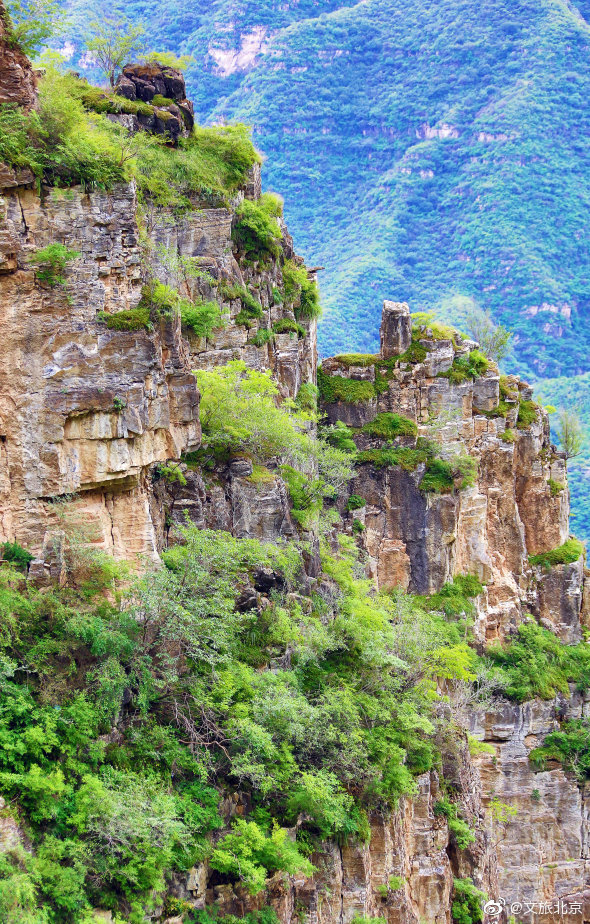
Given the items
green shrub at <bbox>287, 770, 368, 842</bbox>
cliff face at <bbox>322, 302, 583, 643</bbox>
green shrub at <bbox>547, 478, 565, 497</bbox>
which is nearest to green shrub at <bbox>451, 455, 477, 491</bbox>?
cliff face at <bbox>322, 302, 583, 643</bbox>

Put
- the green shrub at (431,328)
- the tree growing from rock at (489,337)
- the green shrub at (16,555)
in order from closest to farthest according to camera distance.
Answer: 1. the green shrub at (16,555)
2. the green shrub at (431,328)
3. the tree growing from rock at (489,337)

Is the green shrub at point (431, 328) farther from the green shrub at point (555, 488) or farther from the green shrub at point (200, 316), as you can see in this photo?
the green shrub at point (200, 316)

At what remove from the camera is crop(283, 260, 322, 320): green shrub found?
1740 inches

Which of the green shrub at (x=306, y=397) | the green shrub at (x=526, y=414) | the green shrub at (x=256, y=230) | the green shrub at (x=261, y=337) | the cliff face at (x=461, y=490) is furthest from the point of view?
the green shrub at (x=526, y=414)

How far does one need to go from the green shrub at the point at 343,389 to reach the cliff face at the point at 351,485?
89mm

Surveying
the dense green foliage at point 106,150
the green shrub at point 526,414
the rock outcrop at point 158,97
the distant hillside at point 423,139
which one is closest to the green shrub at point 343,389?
the green shrub at point 526,414

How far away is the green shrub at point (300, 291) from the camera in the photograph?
4419 cm

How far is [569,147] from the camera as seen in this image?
115312 mm

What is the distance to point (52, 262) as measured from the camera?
2412 centimetres

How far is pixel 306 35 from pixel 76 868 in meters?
118

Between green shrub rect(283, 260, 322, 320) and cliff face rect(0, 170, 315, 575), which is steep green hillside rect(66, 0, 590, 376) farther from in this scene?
cliff face rect(0, 170, 315, 575)

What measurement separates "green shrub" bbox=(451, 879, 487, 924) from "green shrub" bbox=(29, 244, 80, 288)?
2410 cm

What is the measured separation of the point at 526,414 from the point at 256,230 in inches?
860

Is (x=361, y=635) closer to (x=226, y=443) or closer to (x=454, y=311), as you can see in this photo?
(x=226, y=443)
